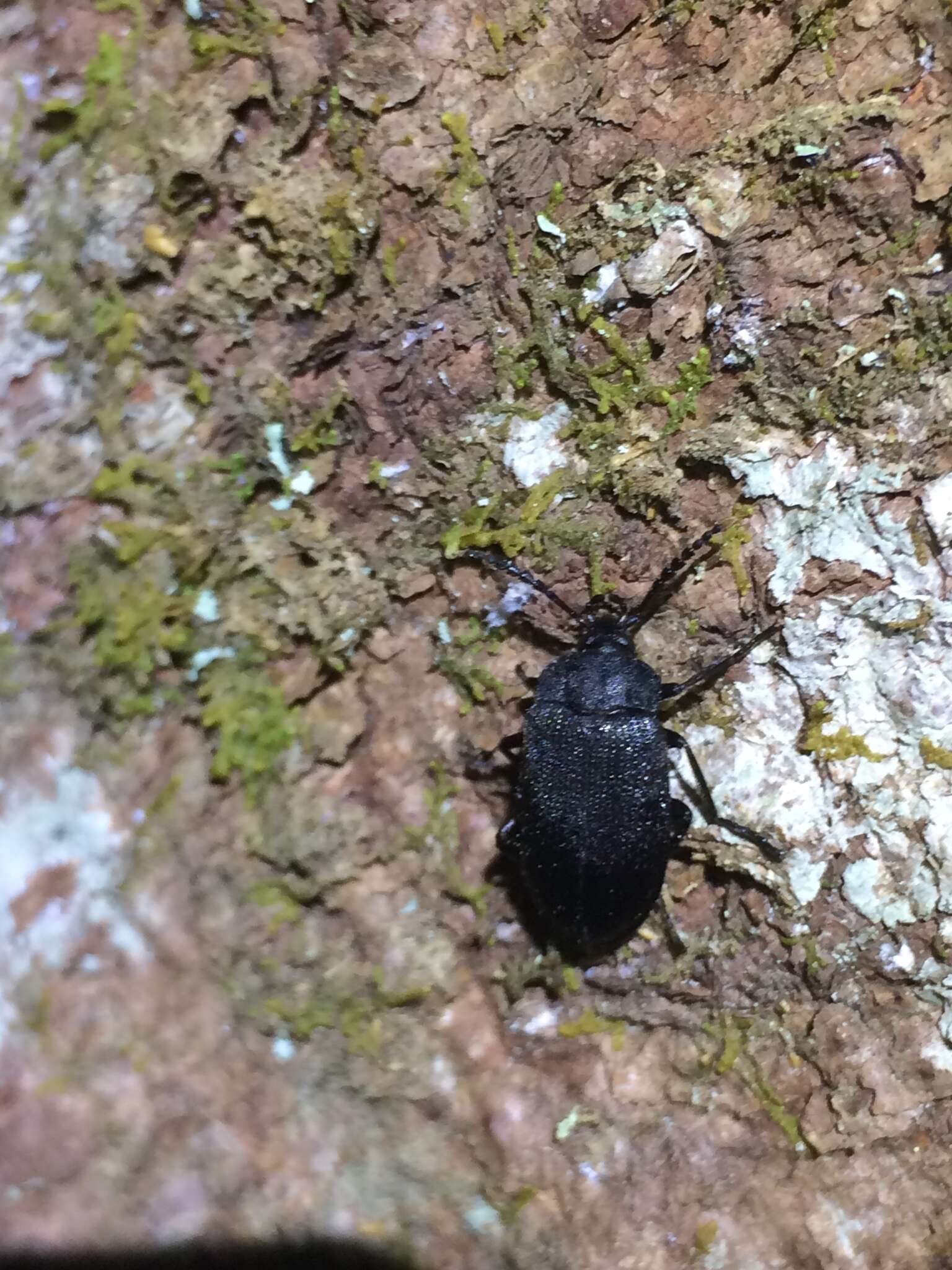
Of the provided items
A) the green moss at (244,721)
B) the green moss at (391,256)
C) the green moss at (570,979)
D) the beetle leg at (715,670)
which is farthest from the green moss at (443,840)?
the green moss at (391,256)

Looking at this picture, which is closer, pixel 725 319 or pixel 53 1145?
pixel 53 1145

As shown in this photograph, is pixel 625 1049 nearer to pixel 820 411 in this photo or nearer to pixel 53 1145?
pixel 53 1145

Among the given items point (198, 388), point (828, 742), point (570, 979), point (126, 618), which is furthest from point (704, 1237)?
point (198, 388)

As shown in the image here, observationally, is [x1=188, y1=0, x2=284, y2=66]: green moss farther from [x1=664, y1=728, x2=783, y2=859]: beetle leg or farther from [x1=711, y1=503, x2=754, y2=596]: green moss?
[x1=664, y1=728, x2=783, y2=859]: beetle leg

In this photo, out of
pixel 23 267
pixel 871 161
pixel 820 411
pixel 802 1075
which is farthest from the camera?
pixel 802 1075

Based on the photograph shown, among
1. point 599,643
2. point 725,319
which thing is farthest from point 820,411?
point 599,643

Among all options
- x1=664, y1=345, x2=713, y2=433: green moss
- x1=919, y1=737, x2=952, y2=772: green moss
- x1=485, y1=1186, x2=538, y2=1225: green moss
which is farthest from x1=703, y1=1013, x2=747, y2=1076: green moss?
x1=664, y1=345, x2=713, y2=433: green moss

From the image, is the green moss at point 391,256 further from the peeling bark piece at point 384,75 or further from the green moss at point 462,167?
the peeling bark piece at point 384,75
